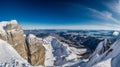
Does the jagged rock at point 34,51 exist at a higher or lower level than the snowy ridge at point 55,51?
higher

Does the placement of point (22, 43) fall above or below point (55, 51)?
above

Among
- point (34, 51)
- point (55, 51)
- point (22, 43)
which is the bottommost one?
point (55, 51)

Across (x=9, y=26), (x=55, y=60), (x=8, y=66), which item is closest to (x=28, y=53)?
(x=9, y=26)

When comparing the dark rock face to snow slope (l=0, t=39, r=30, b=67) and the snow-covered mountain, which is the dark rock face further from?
snow slope (l=0, t=39, r=30, b=67)

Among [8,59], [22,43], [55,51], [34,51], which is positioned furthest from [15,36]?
[55,51]

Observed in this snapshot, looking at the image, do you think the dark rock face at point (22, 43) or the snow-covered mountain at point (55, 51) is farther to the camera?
the snow-covered mountain at point (55, 51)

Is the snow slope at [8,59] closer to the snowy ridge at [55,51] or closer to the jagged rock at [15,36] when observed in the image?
the jagged rock at [15,36]

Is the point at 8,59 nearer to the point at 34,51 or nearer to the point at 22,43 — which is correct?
the point at 22,43

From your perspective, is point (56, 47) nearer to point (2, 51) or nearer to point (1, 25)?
point (1, 25)

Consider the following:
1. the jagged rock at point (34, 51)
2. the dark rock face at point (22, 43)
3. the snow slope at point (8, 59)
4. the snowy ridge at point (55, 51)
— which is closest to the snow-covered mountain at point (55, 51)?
the snowy ridge at point (55, 51)
